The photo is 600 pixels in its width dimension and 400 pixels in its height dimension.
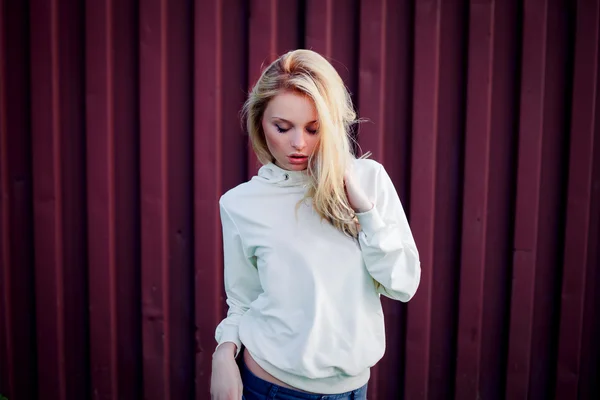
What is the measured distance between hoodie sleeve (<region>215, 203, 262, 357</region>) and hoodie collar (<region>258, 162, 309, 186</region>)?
0.17 m

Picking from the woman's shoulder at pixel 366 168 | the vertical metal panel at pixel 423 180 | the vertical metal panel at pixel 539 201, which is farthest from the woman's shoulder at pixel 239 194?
the vertical metal panel at pixel 539 201

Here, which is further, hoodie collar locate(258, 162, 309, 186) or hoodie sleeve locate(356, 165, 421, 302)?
hoodie collar locate(258, 162, 309, 186)

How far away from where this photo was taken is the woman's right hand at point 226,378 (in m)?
1.23

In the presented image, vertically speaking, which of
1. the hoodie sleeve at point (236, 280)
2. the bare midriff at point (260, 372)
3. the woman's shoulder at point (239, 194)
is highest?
the woman's shoulder at point (239, 194)

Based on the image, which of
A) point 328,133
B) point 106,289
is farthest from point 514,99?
point 106,289

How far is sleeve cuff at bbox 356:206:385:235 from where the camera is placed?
44.6 inches

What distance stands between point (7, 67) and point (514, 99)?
9.10 feet

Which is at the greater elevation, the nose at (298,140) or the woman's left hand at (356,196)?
the nose at (298,140)

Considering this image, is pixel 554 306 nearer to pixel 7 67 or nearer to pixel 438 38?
pixel 438 38

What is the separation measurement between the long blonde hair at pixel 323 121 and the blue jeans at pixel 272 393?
17.3 inches

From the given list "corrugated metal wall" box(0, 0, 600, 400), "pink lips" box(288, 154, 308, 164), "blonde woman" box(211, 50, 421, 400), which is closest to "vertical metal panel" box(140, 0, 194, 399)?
"corrugated metal wall" box(0, 0, 600, 400)

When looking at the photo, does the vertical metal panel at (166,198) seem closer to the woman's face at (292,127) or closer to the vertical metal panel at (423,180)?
the vertical metal panel at (423,180)

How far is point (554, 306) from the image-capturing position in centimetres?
250

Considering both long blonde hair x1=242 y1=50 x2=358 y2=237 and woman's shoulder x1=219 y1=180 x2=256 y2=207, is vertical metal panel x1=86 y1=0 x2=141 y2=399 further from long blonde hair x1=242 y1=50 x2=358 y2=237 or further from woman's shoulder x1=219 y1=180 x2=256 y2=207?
long blonde hair x1=242 y1=50 x2=358 y2=237
